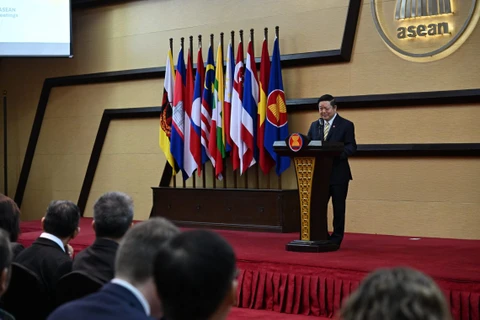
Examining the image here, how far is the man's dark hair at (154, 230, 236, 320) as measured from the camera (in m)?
1.27

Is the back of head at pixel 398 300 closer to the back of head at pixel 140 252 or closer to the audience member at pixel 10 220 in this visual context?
the back of head at pixel 140 252

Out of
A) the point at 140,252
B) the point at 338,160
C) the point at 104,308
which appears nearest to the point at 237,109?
the point at 338,160

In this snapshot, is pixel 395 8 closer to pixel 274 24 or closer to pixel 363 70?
pixel 363 70

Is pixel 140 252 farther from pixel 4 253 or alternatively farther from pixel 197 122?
pixel 197 122

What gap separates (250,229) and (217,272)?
209 inches

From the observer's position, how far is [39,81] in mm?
8828

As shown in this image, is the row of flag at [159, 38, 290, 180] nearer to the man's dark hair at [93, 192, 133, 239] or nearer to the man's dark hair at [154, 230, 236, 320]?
the man's dark hair at [93, 192, 133, 239]

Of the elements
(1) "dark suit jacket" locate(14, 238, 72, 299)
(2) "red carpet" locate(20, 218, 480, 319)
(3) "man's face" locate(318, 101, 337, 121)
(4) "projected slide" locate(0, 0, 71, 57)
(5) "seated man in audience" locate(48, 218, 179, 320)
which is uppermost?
(4) "projected slide" locate(0, 0, 71, 57)

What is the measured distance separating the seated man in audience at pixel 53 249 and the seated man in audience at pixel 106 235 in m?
0.20

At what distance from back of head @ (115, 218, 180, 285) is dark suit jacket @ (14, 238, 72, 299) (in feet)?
3.61

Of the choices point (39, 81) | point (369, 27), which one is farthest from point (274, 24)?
point (39, 81)

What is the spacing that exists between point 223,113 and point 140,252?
17.4ft

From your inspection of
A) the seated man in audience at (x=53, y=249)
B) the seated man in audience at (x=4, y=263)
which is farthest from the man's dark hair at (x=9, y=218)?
the seated man in audience at (x=4, y=263)

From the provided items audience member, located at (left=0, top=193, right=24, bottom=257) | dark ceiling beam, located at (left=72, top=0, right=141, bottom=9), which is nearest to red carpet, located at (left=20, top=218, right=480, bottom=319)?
audience member, located at (left=0, top=193, right=24, bottom=257)
